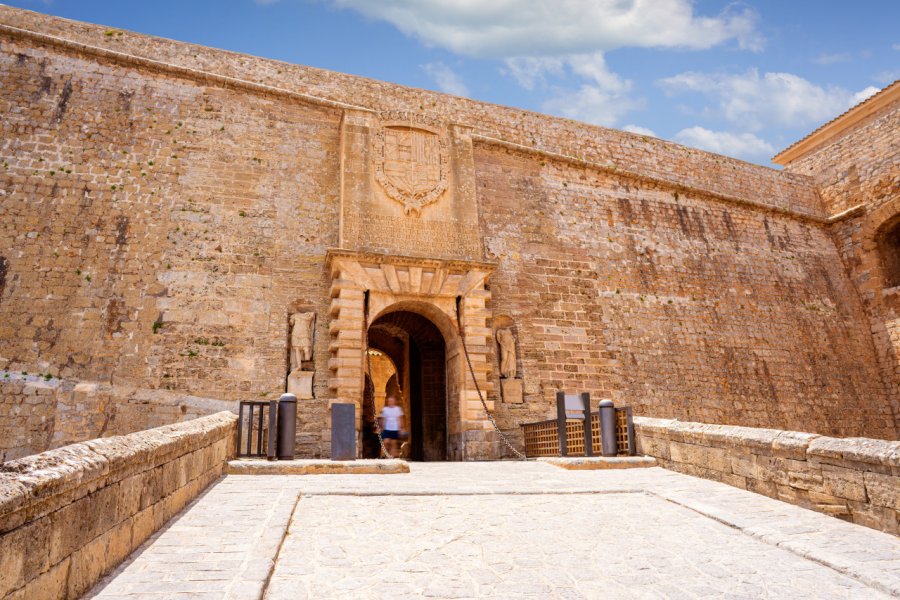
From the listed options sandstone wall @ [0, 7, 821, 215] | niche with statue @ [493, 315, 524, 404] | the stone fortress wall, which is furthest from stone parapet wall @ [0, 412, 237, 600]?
sandstone wall @ [0, 7, 821, 215]

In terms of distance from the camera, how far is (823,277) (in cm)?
1641

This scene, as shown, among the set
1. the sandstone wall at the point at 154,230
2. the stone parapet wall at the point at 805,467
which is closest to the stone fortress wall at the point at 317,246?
the sandstone wall at the point at 154,230

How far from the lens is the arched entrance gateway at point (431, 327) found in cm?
980

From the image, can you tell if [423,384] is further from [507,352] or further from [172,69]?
[172,69]

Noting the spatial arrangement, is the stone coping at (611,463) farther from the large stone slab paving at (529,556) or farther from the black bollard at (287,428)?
the black bollard at (287,428)

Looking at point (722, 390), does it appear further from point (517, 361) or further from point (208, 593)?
point (208, 593)

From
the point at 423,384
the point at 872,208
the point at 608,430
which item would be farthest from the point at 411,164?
the point at 872,208

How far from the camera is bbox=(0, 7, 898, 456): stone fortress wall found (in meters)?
9.29

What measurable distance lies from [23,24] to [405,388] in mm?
10241

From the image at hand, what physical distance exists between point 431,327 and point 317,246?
2891 millimetres

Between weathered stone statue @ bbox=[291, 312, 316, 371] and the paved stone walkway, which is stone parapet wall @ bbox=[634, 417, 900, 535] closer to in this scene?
the paved stone walkway

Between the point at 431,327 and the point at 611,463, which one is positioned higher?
the point at 431,327

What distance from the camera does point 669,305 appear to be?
44.7ft

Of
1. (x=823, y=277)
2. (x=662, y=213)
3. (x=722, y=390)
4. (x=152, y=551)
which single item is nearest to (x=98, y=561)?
(x=152, y=551)
